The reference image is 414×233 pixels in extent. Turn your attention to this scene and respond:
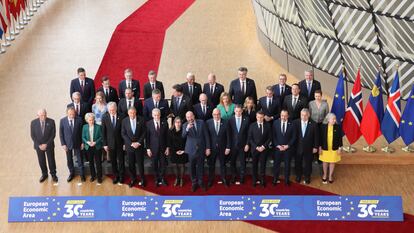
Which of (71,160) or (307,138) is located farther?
(71,160)

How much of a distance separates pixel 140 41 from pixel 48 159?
12.3 meters

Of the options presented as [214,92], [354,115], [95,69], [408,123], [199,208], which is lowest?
[199,208]

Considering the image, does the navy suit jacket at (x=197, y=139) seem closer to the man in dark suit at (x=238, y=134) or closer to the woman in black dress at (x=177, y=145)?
the woman in black dress at (x=177, y=145)

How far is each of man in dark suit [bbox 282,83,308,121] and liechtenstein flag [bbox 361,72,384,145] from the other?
179 centimetres

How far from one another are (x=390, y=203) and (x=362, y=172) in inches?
86.0

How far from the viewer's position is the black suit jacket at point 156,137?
13898mm

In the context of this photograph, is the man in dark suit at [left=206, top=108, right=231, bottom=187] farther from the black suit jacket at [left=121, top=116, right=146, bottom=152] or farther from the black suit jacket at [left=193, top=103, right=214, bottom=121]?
the black suit jacket at [left=121, top=116, right=146, bottom=152]

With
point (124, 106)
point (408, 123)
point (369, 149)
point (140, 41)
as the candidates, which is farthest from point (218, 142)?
point (140, 41)

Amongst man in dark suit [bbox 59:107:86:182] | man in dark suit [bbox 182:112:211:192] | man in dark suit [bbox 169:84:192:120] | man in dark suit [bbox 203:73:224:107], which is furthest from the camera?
man in dark suit [bbox 203:73:224:107]

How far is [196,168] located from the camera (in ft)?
47.6

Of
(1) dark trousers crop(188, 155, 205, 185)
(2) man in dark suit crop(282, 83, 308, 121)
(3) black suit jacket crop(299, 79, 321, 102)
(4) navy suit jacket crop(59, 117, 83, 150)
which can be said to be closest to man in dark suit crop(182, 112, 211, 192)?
(1) dark trousers crop(188, 155, 205, 185)

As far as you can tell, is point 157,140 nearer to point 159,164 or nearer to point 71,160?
point 159,164

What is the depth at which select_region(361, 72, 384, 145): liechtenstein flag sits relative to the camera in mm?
15234

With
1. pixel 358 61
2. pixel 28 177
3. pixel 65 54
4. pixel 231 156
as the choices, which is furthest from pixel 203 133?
pixel 65 54
